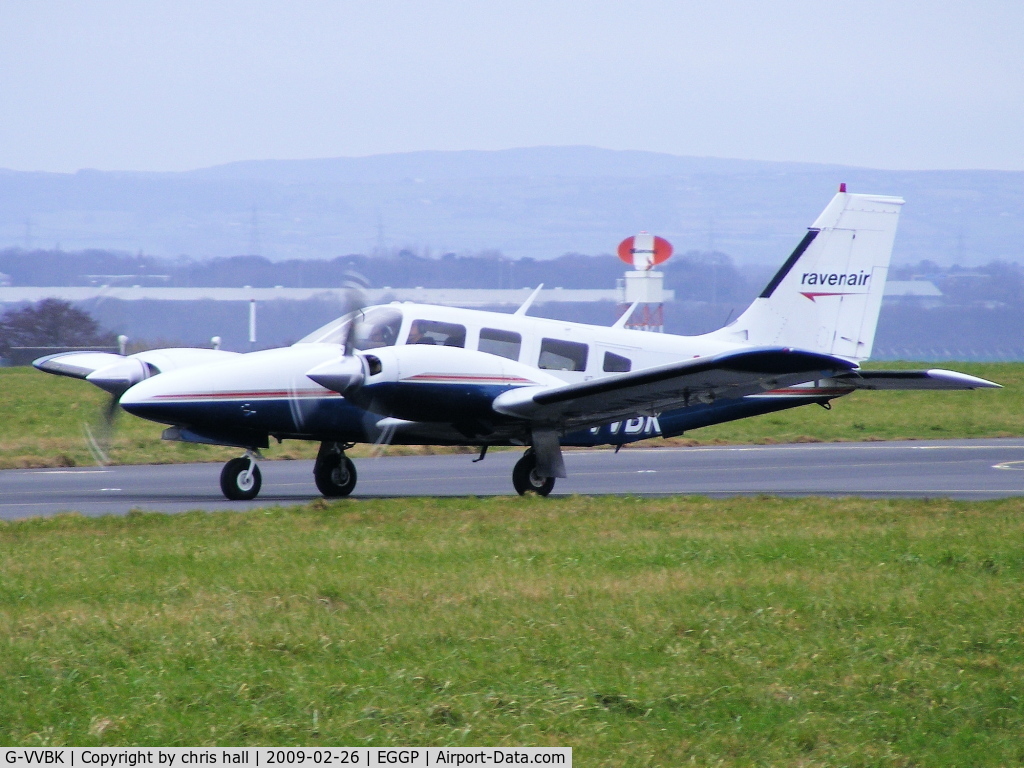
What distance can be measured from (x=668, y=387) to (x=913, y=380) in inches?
135

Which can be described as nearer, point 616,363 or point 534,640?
point 534,640

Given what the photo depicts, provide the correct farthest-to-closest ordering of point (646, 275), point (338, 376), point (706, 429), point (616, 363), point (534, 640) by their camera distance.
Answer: point (646, 275) → point (706, 429) → point (616, 363) → point (338, 376) → point (534, 640)

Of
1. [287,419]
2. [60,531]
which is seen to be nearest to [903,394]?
[287,419]

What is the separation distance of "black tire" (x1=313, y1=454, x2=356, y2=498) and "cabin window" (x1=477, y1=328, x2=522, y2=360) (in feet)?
8.04

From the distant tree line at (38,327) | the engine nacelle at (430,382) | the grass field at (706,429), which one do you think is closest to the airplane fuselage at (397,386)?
the engine nacelle at (430,382)

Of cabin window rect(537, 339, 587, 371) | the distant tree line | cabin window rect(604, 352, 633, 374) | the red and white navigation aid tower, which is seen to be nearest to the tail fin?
cabin window rect(604, 352, 633, 374)

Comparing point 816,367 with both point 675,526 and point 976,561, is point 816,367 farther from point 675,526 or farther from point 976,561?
point 976,561

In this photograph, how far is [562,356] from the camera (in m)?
16.0

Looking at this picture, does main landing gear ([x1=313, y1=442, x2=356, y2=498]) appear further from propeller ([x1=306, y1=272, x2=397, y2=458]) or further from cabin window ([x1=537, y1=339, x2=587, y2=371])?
cabin window ([x1=537, y1=339, x2=587, y2=371])

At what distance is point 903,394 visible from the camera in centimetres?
3962

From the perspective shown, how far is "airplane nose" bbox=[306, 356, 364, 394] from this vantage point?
13977mm

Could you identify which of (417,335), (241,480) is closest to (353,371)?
(417,335)

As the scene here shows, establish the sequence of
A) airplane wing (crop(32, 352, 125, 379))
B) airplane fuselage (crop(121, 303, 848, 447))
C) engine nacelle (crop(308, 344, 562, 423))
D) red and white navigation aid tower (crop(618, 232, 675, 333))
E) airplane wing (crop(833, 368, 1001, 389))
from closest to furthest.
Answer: engine nacelle (crop(308, 344, 562, 423)) < airplane fuselage (crop(121, 303, 848, 447)) < airplane wing (crop(833, 368, 1001, 389)) < airplane wing (crop(32, 352, 125, 379)) < red and white navigation aid tower (crop(618, 232, 675, 333))

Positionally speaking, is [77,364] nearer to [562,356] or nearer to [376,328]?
[376,328]
